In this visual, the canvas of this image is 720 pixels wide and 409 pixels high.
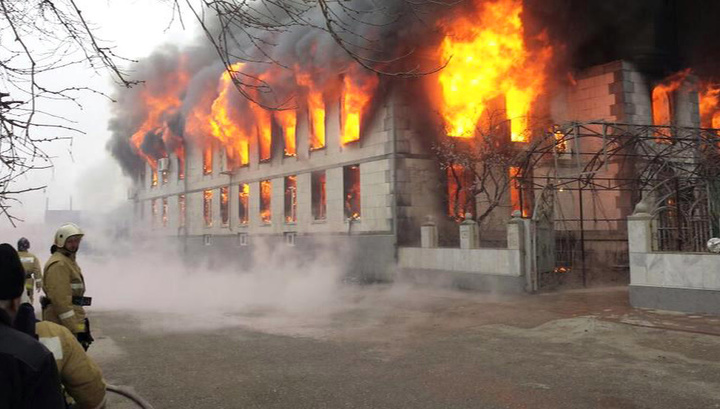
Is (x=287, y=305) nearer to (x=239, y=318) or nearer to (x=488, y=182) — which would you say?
(x=239, y=318)

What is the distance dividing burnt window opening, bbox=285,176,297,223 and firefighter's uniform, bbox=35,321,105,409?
67.1 feet

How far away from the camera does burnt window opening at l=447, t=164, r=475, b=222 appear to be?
18.5m

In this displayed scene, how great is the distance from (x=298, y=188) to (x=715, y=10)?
17390mm

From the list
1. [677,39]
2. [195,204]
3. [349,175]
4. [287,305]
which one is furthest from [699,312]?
[195,204]

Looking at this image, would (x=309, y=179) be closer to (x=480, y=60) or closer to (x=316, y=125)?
(x=316, y=125)

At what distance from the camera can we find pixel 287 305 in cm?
1329

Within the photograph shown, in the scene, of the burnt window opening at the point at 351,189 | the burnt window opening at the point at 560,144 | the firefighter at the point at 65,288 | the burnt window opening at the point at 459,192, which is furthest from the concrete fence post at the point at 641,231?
the burnt window opening at the point at 351,189

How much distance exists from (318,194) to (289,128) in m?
3.53

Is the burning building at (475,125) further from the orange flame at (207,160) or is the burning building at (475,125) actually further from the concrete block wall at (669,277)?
the orange flame at (207,160)

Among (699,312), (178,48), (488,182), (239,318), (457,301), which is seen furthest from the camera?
(178,48)

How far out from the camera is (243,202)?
26625 millimetres

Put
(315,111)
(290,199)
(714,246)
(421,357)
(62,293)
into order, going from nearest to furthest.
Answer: (62,293)
(421,357)
(714,246)
(315,111)
(290,199)

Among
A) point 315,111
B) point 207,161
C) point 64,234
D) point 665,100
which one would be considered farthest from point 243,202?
point 64,234

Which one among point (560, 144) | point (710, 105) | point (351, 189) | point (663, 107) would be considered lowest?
point (351, 189)
